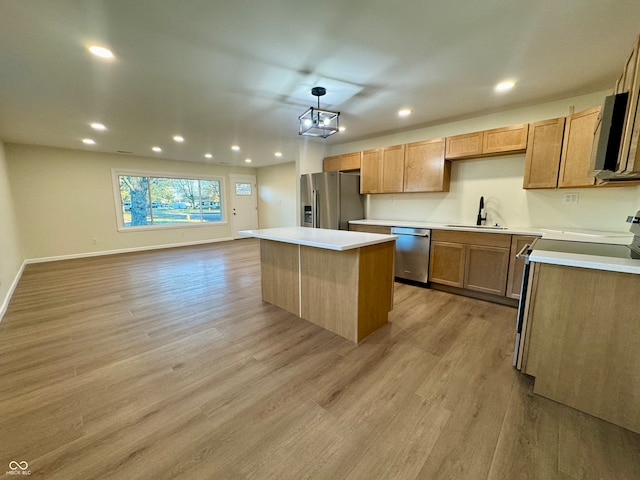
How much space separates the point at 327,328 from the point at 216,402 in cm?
120

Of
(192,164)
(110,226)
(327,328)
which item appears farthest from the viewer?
(192,164)

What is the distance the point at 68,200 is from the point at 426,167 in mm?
7257

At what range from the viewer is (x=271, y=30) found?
1795 millimetres

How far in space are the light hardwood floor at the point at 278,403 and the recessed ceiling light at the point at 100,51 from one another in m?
2.44

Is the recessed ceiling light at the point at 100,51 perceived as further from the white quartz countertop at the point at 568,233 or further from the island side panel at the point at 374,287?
the white quartz countertop at the point at 568,233

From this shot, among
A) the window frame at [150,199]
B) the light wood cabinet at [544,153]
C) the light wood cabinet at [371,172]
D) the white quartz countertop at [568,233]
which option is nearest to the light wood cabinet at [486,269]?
the white quartz countertop at [568,233]

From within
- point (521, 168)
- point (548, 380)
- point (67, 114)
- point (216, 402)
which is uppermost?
point (67, 114)

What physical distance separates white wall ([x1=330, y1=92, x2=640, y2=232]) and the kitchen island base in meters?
1.98

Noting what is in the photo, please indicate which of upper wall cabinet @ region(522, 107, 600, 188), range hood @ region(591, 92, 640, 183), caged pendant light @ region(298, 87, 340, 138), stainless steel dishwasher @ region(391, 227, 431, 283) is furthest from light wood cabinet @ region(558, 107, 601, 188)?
caged pendant light @ region(298, 87, 340, 138)

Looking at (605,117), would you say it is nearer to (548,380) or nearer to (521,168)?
(548,380)

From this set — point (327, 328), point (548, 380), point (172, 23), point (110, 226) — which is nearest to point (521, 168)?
point (548, 380)

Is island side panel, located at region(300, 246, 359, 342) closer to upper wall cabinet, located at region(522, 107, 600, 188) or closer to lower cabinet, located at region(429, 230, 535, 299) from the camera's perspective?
lower cabinet, located at region(429, 230, 535, 299)

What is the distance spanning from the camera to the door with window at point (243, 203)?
8.14 m

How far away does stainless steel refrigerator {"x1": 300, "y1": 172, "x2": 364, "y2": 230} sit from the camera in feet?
14.8
